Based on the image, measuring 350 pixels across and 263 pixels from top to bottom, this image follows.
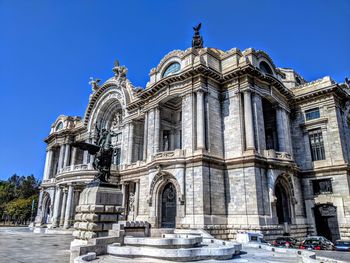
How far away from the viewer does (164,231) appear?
17906 millimetres

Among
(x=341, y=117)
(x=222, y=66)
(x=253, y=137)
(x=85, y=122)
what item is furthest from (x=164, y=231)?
(x=85, y=122)

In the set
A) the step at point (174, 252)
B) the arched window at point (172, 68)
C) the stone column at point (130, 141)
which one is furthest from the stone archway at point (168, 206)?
the step at point (174, 252)

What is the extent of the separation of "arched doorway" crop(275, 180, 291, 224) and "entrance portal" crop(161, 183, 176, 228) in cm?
937

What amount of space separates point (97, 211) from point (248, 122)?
51.5 feet

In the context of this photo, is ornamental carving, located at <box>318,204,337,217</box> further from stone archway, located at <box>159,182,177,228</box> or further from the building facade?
stone archway, located at <box>159,182,177,228</box>

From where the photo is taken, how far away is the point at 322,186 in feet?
90.2

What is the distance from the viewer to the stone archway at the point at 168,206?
24266mm

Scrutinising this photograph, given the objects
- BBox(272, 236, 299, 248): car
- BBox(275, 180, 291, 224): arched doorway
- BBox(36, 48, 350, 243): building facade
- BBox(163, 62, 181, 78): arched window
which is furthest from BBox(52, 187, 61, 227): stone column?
BBox(272, 236, 299, 248): car

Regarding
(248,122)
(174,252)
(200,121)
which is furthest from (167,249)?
(248,122)

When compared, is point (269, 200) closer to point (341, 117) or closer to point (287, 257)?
point (287, 257)

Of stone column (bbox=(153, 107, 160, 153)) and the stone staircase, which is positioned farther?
stone column (bbox=(153, 107, 160, 153))

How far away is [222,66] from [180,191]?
43.8 ft

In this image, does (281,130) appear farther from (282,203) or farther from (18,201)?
(18,201)

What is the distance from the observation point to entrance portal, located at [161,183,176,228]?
24.3 m
